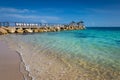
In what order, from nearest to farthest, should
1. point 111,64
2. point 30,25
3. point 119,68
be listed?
point 119,68, point 111,64, point 30,25

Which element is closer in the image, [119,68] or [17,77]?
[17,77]

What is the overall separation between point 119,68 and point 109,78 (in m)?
1.92

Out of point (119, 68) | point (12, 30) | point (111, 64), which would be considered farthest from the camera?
point (12, 30)

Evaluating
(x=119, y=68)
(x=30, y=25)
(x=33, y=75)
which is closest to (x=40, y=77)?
(x=33, y=75)

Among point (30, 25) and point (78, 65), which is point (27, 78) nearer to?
point (78, 65)

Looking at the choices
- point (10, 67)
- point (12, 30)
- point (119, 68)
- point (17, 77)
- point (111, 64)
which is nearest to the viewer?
point (17, 77)

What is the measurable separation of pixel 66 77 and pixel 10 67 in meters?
2.78

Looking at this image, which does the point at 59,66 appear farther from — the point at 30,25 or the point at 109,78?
the point at 30,25

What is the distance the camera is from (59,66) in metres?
9.84

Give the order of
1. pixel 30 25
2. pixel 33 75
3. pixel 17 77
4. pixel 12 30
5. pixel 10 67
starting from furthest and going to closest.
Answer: pixel 30 25
pixel 12 30
pixel 10 67
pixel 33 75
pixel 17 77

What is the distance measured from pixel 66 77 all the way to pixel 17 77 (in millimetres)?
2035

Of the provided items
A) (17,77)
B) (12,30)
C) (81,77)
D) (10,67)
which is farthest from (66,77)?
(12,30)

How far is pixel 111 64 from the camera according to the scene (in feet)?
34.8

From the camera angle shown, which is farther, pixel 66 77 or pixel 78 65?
pixel 78 65
